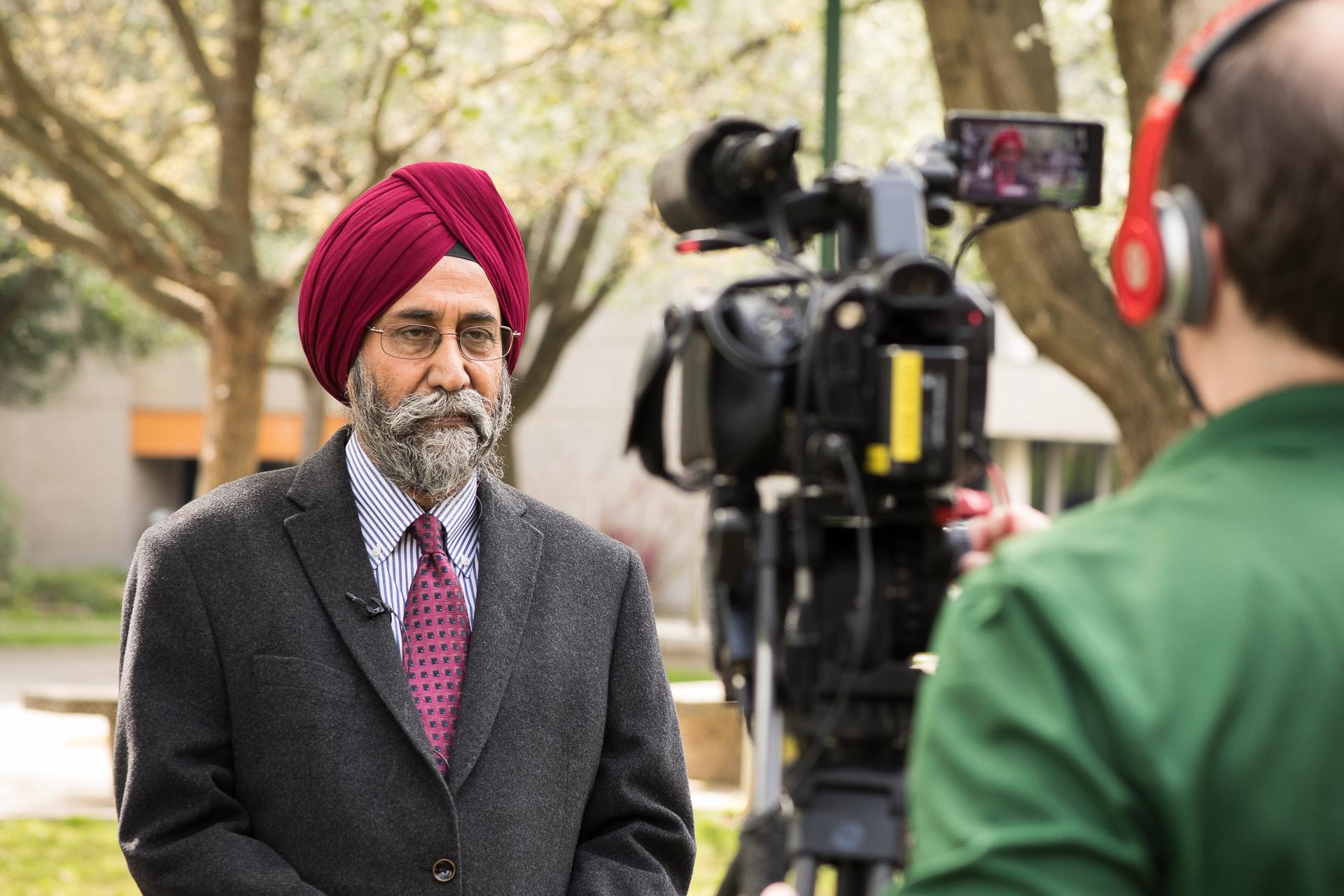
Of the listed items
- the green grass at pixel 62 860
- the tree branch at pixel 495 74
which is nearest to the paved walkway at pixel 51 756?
the green grass at pixel 62 860

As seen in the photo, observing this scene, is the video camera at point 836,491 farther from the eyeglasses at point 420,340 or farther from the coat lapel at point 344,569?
the eyeglasses at point 420,340

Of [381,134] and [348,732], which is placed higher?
[381,134]

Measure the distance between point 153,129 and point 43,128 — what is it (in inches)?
238

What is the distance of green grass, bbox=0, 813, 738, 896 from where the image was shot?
22.6 feet

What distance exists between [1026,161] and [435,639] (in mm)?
1303

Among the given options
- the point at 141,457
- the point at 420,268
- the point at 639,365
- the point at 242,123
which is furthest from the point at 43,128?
the point at 141,457

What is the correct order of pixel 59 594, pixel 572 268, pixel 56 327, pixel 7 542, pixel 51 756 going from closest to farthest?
pixel 51 756 < pixel 572 268 < pixel 7 542 < pixel 59 594 < pixel 56 327

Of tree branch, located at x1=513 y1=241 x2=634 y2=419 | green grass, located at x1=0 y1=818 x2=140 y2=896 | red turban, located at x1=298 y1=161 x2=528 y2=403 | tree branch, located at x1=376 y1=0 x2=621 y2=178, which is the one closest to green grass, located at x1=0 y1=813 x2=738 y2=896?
green grass, located at x1=0 y1=818 x2=140 y2=896

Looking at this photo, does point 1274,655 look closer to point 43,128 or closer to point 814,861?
point 814,861

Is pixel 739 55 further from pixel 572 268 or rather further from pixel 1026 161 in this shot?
pixel 1026 161

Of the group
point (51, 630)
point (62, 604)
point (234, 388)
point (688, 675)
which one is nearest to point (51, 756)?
point (234, 388)

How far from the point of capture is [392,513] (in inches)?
103

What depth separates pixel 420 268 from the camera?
2627 millimetres

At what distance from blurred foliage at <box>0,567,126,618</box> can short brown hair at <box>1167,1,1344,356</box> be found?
73.9 ft
